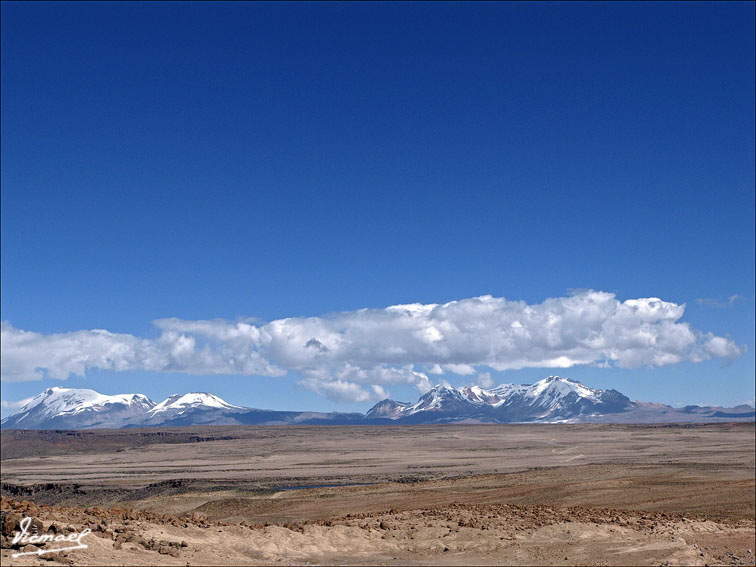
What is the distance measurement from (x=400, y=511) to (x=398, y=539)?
7140mm

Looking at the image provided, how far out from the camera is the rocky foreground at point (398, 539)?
23203 mm

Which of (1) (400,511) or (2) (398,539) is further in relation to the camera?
(1) (400,511)

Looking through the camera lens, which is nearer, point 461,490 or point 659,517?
point 659,517

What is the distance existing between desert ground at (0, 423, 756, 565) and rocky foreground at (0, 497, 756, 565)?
8 cm

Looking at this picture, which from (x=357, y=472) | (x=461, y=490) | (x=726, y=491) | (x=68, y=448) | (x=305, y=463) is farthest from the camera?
(x=68, y=448)

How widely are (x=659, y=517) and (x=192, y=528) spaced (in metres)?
26.0

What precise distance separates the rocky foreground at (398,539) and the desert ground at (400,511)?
3.0 inches

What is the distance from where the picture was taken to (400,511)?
37812 mm

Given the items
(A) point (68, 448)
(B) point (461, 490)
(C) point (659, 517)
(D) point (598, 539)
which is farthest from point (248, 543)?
(A) point (68, 448)

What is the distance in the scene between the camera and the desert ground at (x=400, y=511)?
2614 cm

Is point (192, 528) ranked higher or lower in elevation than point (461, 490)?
higher

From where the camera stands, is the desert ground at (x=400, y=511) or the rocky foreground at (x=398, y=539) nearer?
the rocky foreground at (x=398, y=539)

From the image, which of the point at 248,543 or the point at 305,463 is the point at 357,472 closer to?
the point at 305,463

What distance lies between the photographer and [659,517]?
38250 millimetres
